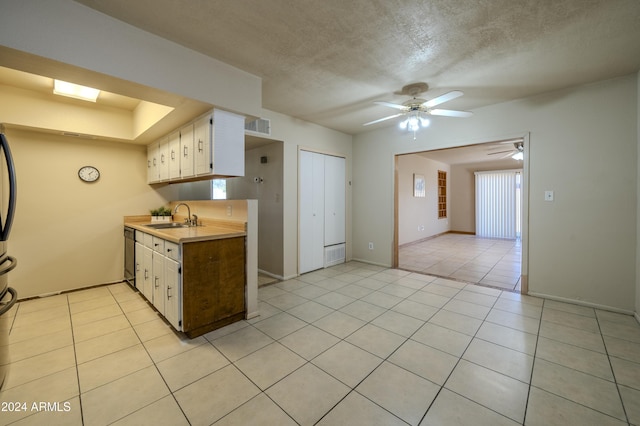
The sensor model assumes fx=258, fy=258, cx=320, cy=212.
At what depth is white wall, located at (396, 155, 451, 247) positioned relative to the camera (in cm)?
701

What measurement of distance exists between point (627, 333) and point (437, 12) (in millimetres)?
3346

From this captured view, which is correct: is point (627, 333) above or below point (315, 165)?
below

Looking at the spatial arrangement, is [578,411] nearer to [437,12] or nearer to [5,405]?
[437,12]

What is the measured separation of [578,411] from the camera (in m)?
1.55

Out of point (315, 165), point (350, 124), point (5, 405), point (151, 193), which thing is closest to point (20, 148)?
point (151, 193)

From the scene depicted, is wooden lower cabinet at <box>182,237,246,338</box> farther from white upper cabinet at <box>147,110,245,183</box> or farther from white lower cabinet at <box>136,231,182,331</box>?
white upper cabinet at <box>147,110,245,183</box>

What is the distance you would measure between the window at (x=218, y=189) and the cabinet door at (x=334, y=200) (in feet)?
6.60

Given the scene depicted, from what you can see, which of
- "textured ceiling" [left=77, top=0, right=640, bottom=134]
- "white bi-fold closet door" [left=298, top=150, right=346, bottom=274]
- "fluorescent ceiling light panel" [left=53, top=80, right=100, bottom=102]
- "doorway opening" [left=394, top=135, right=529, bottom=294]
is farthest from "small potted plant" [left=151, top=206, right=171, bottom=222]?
"doorway opening" [left=394, top=135, right=529, bottom=294]

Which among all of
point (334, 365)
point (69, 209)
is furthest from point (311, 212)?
point (69, 209)

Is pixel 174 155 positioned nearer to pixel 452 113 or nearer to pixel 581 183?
pixel 452 113

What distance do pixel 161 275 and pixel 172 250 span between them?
0.45 m

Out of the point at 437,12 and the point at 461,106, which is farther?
the point at 461,106

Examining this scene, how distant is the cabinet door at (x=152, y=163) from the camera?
154 inches

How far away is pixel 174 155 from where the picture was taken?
334 cm
